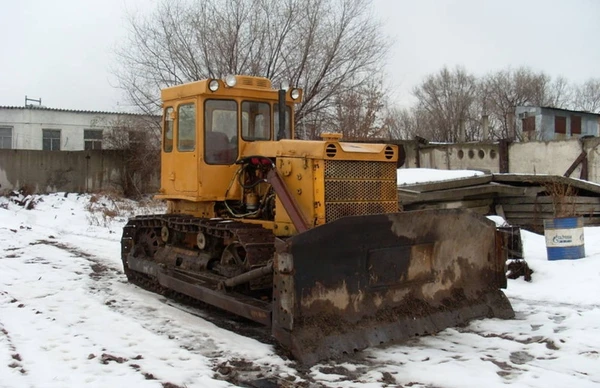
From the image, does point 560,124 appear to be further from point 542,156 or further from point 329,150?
point 329,150

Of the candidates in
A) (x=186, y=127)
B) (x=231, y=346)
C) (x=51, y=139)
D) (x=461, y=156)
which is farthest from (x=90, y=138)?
(x=231, y=346)

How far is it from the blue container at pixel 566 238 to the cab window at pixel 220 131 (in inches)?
197

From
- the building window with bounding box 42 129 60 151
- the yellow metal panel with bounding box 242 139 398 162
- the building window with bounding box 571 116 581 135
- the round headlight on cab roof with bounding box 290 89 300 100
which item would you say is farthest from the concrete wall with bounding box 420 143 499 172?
the building window with bounding box 42 129 60 151

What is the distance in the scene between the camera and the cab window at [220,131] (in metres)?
7.81

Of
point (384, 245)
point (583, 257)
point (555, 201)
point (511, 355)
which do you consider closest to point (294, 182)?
point (384, 245)

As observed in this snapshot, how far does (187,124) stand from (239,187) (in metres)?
1.20

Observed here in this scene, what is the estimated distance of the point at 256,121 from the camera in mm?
8000

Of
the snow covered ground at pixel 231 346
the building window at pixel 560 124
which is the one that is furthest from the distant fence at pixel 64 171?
the building window at pixel 560 124

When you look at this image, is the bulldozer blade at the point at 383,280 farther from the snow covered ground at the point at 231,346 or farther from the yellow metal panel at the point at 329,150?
the yellow metal panel at the point at 329,150

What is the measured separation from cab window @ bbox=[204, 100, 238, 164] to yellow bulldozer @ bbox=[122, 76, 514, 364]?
13 millimetres

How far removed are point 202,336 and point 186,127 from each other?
3.03 m

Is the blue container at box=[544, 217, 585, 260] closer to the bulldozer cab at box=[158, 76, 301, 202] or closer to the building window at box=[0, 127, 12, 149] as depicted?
the bulldozer cab at box=[158, 76, 301, 202]

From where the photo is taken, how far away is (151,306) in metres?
7.81

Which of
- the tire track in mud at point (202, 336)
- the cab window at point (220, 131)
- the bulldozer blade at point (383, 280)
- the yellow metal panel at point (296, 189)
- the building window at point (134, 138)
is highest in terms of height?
the building window at point (134, 138)
